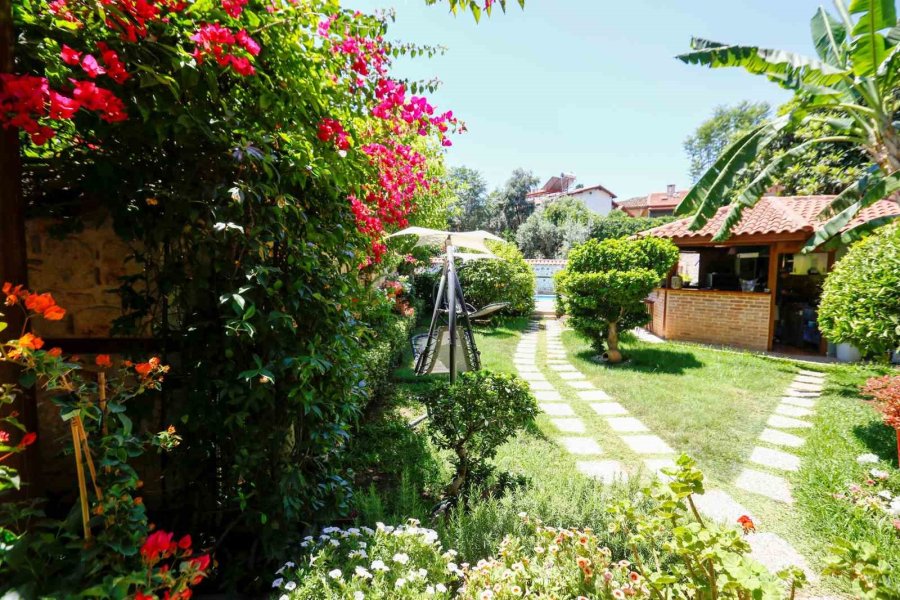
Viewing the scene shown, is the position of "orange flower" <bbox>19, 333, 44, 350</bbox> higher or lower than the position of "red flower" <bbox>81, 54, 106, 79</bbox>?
lower

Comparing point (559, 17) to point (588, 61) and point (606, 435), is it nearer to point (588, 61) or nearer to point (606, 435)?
point (588, 61)

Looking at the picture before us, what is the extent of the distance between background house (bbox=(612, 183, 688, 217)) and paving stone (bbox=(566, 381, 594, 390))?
36.5m

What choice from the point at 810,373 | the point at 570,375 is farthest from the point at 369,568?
the point at 810,373

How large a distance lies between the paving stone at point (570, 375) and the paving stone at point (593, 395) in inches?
31.6

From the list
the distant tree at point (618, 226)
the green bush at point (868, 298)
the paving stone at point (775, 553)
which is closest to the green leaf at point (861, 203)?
the green bush at point (868, 298)

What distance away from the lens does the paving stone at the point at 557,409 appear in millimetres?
5340

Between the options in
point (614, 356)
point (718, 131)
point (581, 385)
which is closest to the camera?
point (581, 385)

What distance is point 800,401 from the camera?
19.1 ft

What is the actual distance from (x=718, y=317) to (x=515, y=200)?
29350 millimetres

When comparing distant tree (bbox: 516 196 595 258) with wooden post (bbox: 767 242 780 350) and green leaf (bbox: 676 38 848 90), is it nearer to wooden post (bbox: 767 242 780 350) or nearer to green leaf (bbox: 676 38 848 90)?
wooden post (bbox: 767 242 780 350)

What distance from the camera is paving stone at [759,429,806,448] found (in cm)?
441

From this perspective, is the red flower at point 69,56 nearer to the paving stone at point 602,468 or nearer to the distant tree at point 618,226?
the paving stone at point 602,468

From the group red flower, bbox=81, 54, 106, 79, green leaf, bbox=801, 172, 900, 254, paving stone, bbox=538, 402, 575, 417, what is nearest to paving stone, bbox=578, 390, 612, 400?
paving stone, bbox=538, 402, 575, 417

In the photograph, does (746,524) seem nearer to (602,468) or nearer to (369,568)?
(369,568)
